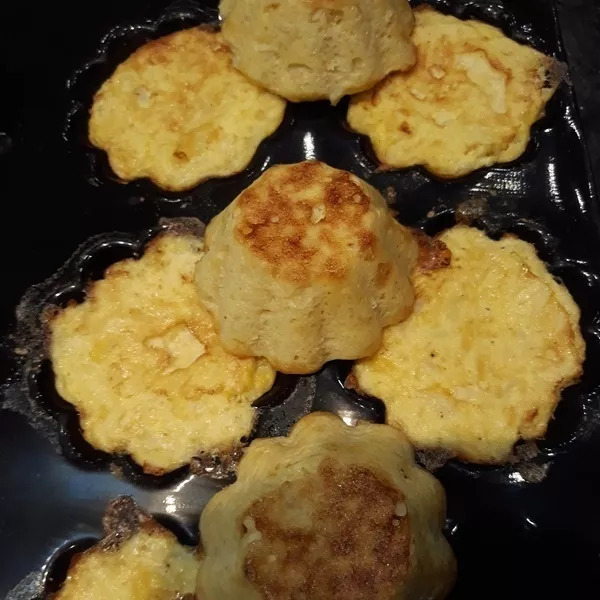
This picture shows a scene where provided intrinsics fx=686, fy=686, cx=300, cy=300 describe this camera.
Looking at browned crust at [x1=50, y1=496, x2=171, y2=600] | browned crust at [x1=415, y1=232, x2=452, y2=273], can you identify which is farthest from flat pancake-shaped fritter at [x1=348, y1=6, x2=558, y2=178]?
browned crust at [x1=50, y1=496, x2=171, y2=600]

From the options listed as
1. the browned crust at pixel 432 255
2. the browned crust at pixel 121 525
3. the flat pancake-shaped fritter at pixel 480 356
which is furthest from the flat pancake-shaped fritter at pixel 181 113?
the browned crust at pixel 121 525

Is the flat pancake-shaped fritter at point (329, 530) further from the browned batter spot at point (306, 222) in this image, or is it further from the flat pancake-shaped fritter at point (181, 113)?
the flat pancake-shaped fritter at point (181, 113)

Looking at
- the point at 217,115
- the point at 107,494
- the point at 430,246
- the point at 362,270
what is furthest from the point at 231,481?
the point at 217,115

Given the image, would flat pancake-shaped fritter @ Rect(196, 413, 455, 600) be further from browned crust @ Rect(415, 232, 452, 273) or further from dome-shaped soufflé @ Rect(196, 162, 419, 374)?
browned crust @ Rect(415, 232, 452, 273)

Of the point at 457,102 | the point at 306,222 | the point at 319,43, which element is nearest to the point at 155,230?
the point at 306,222

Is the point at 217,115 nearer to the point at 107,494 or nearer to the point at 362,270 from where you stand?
the point at 362,270

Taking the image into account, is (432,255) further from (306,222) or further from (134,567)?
(134,567)
